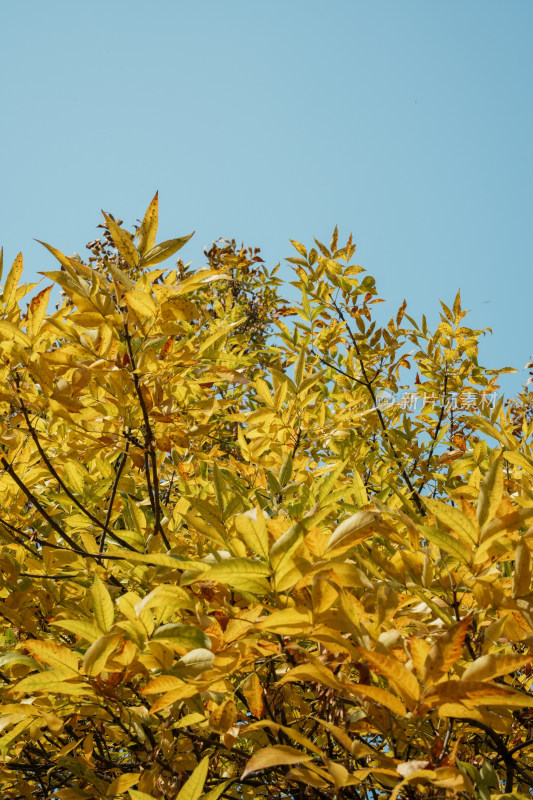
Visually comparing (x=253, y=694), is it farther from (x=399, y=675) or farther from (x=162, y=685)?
(x=399, y=675)

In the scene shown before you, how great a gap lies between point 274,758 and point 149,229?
3.83 ft

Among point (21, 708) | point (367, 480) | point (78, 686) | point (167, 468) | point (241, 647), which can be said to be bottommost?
point (21, 708)

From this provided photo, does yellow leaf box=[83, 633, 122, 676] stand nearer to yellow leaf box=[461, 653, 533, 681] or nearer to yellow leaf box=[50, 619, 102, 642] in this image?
yellow leaf box=[50, 619, 102, 642]

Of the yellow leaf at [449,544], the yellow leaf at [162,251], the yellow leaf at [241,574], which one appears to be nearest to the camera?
the yellow leaf at [241,574]

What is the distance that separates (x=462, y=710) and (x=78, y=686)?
2.28 feet

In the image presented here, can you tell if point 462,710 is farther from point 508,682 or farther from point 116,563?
point 116,563

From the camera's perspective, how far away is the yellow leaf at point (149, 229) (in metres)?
1.50

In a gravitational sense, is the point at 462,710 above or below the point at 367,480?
below

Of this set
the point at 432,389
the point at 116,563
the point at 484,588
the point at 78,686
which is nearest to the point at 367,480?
the point at 432,389

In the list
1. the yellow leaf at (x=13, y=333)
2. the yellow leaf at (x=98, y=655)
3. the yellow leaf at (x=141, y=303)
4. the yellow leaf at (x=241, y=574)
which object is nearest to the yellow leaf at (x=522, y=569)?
the yellow leaf at (x=241, y=574)

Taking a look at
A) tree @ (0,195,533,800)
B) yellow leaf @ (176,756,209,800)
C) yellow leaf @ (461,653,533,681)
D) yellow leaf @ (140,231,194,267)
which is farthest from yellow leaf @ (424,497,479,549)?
yellow leaf @ (140,231,194,267)

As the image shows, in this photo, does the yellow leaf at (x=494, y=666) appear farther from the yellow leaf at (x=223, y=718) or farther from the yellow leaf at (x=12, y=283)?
the yellow leaf at (x=12, y=283)

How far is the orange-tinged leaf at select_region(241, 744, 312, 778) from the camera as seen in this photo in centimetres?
92

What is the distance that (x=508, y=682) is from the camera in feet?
4.72
